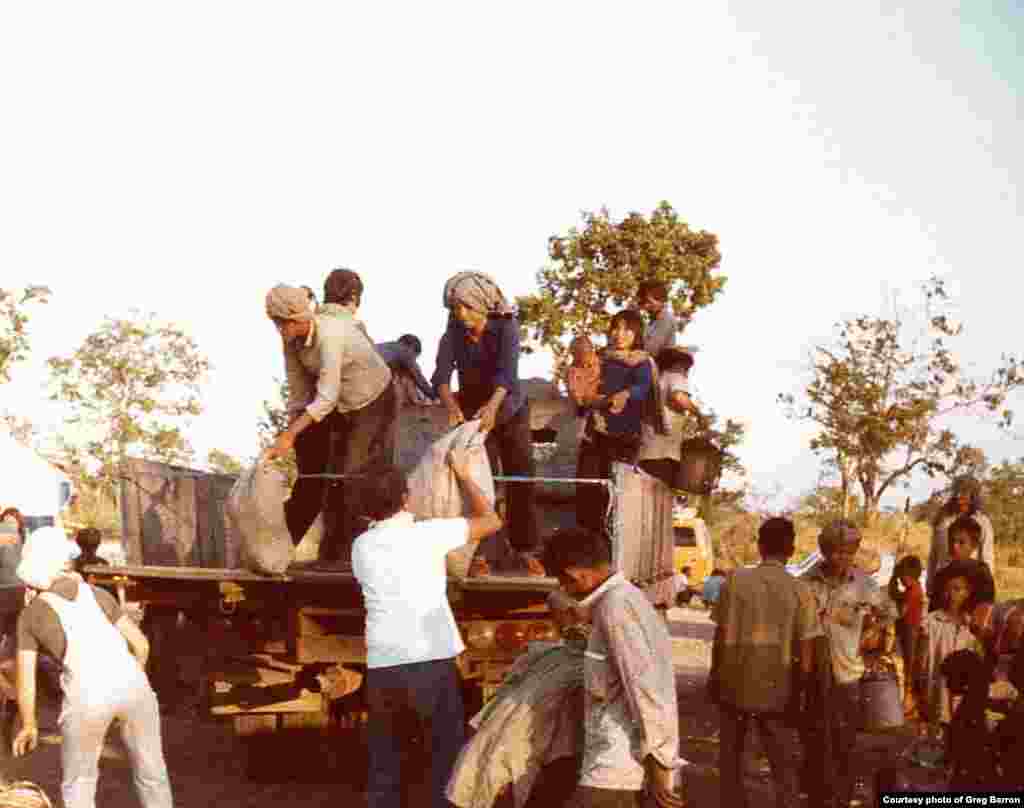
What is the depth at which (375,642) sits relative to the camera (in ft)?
19.4

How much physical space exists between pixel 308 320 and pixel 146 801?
8.89 feet

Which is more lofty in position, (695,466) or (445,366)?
(445,366)

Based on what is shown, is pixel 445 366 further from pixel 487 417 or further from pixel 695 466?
pixel 695 466

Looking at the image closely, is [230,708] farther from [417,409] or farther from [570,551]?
[570,551]

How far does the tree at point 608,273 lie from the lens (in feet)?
80.3

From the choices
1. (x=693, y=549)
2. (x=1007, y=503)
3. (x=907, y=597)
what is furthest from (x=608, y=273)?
(x=1007, y=503)

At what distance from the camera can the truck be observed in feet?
25.0

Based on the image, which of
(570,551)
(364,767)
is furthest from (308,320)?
(570,551)

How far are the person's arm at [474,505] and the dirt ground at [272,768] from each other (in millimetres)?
2099

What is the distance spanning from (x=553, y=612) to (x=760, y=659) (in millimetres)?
1239

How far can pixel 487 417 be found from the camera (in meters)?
7.77

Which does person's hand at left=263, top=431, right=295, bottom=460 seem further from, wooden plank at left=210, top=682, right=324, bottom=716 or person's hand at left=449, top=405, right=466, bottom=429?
wooden plank at left=210, top=682, right=324, bottom=716

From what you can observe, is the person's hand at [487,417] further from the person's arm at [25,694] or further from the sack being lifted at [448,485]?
the person's arm at [25,694]

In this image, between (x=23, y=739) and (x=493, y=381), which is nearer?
(x=23, y=739)
